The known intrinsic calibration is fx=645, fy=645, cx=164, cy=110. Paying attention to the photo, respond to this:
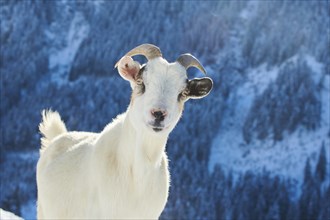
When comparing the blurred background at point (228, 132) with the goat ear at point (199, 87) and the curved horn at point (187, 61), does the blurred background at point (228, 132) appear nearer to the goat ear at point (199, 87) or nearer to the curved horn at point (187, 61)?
the curved horn at point (187, 61)

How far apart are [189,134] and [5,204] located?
165 feet

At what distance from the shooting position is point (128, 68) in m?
8.08

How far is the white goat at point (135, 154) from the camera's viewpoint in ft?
25.4

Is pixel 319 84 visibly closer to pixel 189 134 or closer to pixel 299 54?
pixel 299 54

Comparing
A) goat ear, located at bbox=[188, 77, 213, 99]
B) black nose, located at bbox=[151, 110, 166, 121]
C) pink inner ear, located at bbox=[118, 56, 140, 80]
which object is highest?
pink inner ear, located at bbox=[118, 56, 140, 80]

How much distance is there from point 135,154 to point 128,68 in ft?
3.55

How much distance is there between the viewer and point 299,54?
188 m

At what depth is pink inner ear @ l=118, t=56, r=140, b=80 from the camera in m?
8.01

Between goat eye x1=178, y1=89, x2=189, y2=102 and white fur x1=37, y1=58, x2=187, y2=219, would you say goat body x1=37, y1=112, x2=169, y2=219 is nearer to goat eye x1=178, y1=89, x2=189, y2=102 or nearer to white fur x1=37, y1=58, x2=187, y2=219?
white fur x1=37, y1=58, x2=187, y2=219

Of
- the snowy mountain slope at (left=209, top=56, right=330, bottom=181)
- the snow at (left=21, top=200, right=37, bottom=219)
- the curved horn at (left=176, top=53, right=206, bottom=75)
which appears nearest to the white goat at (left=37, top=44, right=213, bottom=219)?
the curved horn at (left=176, top=53, right=206, bottom=75)

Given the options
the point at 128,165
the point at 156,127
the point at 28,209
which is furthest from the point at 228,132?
the point at 156,127

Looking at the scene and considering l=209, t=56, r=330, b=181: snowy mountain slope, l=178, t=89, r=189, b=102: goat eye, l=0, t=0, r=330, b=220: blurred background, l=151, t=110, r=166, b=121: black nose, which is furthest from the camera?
l=209, t=56, r=330, b=181: snowy mountain slope

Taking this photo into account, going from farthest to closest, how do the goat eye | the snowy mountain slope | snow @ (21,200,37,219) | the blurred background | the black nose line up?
the snowy mountain slope < the blurred background < snow @ (21,200,37,219) < the goat eye < the black nose

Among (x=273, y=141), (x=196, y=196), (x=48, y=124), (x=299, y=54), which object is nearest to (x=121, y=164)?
(x=48, y=124)
